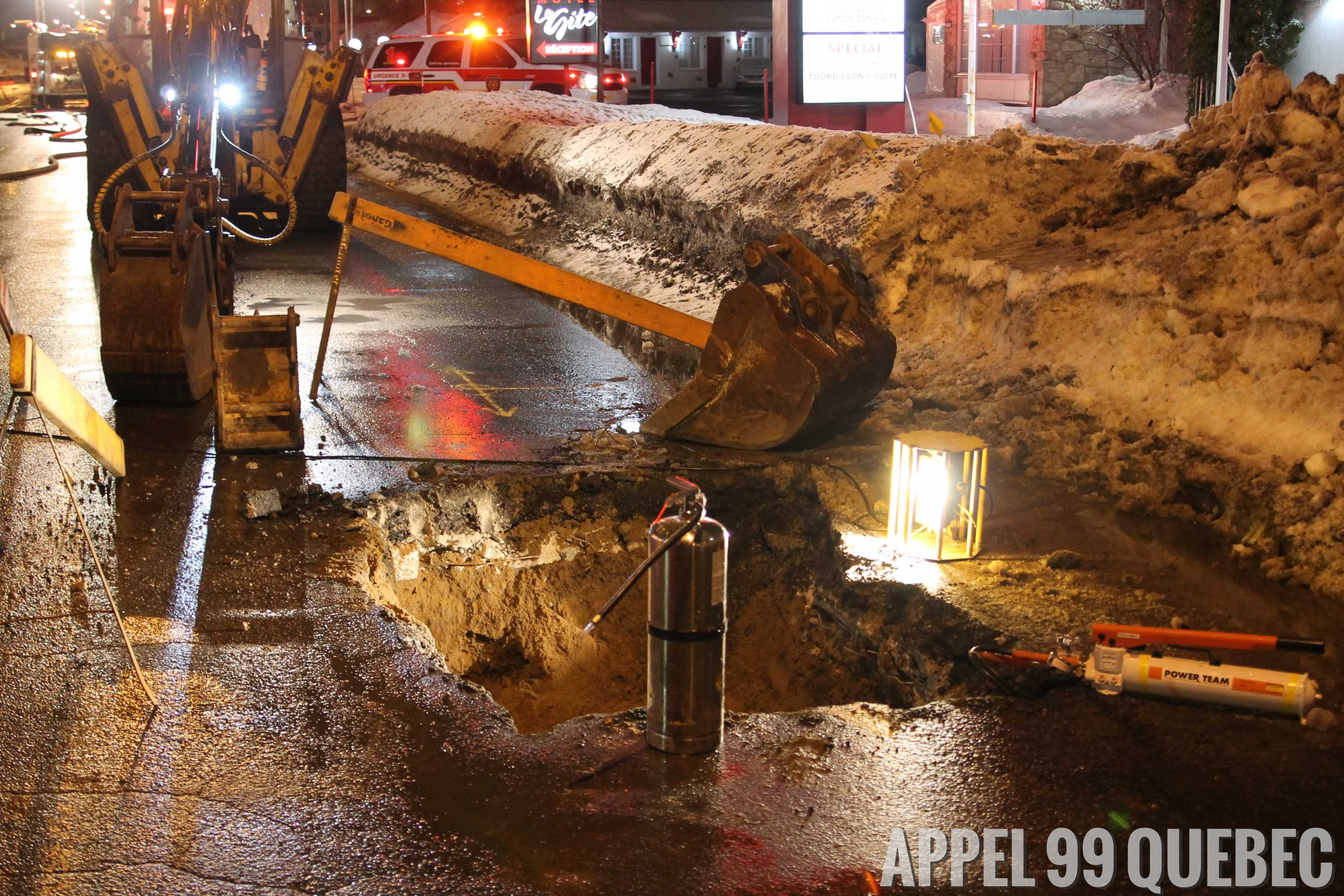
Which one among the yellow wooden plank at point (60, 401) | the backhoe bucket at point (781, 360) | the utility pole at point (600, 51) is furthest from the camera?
the utility pole at point (600, 51)

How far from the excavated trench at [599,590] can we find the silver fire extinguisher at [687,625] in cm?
136

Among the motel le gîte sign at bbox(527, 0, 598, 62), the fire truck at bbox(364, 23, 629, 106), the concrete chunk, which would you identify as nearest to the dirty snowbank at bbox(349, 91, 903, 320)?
the concrete chunk

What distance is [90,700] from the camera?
4.30 m

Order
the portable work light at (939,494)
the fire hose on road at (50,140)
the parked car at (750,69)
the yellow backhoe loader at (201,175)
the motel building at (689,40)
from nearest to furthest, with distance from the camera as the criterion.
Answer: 1. the portable work light at (939,494)
2. the yellow backhoe loader at (201,175)
3. the fire hose on road at (50,140)
4. the parked car at (750,69)
5. the motel building at (689,40)

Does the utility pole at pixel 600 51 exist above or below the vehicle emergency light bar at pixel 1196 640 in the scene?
above

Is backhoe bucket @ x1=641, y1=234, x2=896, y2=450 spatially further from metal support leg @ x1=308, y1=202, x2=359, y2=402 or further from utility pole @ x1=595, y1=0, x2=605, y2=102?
utility pole @ x1=595, y1=0, x2=605, y2=102

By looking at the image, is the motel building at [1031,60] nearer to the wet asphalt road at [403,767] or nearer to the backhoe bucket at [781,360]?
the backhoe bucket at [781,360]

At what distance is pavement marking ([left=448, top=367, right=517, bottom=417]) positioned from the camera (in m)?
8.00

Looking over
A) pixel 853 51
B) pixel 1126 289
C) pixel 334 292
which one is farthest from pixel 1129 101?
pixel 334 292

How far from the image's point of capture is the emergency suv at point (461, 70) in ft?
91.5

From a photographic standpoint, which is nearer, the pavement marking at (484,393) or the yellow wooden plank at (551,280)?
the yellow wooden plank at (551,280)

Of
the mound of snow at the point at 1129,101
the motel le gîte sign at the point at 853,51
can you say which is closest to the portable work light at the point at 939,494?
the motel le gîte sign at the point at 853,51

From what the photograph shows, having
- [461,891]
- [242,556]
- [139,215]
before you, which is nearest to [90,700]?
[242,556]

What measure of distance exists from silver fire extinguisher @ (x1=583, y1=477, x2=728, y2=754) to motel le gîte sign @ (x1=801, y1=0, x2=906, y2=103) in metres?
14.4
